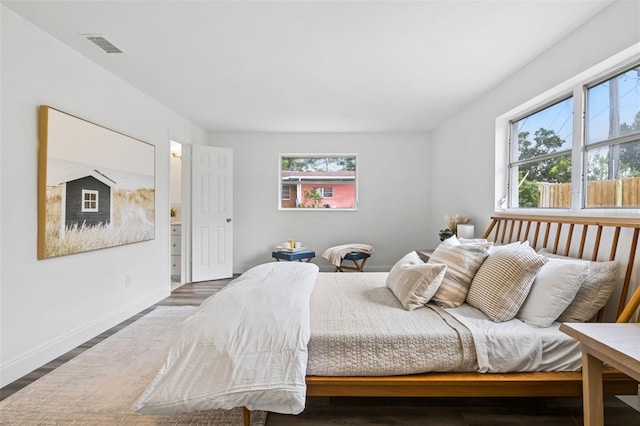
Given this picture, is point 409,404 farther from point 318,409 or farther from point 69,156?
point 69,156

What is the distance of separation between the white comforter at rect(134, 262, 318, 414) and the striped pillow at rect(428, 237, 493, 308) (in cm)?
93

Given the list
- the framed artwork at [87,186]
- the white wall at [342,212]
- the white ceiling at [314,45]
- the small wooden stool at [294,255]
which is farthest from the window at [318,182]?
the framed artwork at [87,186]

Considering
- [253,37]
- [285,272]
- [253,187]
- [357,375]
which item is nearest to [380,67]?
[253,37]

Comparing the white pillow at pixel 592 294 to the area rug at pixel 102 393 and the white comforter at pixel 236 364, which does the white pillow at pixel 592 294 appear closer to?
the white comforter at pixel 236 364

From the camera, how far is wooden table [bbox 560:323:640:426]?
1120 mm

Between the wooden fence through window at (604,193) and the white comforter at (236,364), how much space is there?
2185 millimetres

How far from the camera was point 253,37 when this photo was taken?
2.34 m

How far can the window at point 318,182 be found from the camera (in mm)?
5434

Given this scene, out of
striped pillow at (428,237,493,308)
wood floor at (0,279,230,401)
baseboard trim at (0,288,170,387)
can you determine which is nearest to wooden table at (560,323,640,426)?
striped pillow at (428,237,493,308)

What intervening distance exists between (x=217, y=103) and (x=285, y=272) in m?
2.52

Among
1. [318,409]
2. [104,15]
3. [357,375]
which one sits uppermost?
[104,15]

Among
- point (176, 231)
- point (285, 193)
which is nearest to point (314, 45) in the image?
point (285, 193)

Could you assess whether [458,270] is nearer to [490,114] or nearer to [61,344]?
[490,114]

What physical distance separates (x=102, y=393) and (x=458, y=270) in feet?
7.93
